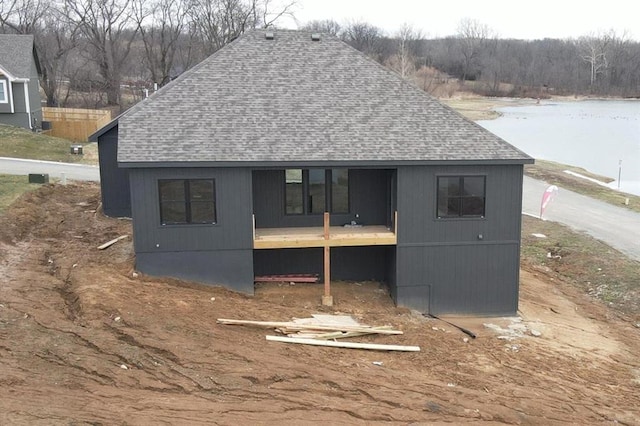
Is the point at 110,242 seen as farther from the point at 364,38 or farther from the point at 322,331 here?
the point at 364,38

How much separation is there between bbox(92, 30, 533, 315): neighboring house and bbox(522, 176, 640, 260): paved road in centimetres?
871

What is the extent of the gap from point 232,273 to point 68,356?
17.0 feet

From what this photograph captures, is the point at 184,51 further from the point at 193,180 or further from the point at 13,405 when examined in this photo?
the point at 13,405

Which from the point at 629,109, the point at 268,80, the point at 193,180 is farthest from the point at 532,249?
the point at 629,109

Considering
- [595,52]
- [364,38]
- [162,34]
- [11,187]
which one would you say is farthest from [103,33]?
[595,52]

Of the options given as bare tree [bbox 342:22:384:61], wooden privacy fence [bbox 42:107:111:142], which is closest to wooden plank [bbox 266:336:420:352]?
wooden privacy fence [bbox 42:107:111:142]

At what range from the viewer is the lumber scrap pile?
11.9 metres

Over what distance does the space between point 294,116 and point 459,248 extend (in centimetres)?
494

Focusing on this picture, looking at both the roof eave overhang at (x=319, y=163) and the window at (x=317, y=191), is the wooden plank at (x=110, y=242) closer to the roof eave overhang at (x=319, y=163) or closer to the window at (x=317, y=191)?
the roof eave overhang at (x=319, y=163)

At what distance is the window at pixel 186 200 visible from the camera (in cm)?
1395

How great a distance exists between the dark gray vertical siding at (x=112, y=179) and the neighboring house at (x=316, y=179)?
4.62 metres

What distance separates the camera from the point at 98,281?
13.4 meters

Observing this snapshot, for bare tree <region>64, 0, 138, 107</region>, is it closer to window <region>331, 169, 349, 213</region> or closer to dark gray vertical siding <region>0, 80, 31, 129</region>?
dark gray vertical siding <region>0, 80, 31, 129</region>

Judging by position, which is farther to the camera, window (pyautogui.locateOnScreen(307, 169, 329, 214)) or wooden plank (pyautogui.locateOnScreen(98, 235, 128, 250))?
wooden plank (pyautogui.locateOnScreen(98, 235, 128, 250))
